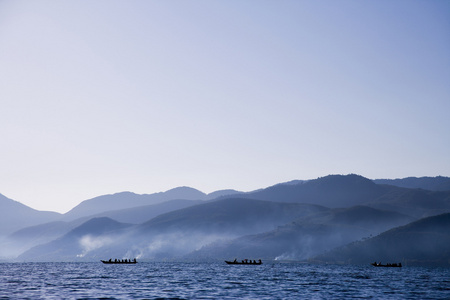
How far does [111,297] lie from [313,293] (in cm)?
4713

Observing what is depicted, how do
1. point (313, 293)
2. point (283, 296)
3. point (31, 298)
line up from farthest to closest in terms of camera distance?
point (313, 293) → point (283, 296) → point (31, 298)

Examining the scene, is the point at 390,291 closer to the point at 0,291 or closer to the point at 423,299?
the point at 423,299

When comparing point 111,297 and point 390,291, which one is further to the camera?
point 390,291

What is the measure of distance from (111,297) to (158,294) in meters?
11.6

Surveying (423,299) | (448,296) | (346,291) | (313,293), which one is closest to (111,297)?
(313,293)

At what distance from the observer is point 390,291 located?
426 ft

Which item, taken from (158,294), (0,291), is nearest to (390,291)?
(158,294)

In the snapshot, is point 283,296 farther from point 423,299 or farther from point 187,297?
point 423,299

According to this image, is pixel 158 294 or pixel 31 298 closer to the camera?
pixel 31 298

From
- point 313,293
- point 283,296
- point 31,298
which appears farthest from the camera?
point 313,293

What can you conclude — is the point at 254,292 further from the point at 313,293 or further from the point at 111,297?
the point at 111,297

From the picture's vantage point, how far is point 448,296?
116688 mm

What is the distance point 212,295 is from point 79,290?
35307mm

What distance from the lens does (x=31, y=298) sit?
4156 inches
